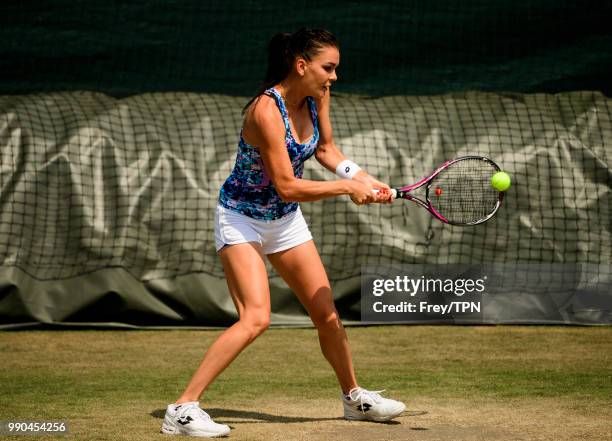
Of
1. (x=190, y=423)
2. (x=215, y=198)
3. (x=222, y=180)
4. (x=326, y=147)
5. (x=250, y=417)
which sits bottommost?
(x=250, y=417)

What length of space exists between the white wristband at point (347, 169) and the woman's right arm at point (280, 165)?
0.30 meters

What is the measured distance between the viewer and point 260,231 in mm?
4367

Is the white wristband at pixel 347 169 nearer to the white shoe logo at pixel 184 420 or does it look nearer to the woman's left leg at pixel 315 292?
the woman's left leg at pixel 315 292

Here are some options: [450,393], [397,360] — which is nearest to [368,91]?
[397,360]

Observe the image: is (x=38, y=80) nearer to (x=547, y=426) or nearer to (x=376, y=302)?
(x=376, y=302)

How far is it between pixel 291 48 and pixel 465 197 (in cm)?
254

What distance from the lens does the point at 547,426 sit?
445 cm

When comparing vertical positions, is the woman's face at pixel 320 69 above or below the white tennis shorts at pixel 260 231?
above

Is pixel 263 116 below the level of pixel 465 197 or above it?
above

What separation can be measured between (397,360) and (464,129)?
7.35 ft

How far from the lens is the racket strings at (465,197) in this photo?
652 centimetres

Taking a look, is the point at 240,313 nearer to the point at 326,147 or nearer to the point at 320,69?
the point at 326,147

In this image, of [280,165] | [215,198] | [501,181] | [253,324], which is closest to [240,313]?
[253,324]

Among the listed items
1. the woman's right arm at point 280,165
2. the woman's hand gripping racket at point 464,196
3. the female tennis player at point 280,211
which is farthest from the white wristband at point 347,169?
the woman's hand gripping racket at point 464,196
